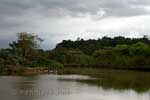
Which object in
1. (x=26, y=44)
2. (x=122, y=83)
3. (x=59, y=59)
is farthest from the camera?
(x=59, y=59)

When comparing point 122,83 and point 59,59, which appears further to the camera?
point 59,59

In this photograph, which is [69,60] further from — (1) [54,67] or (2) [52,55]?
(1) [54,67]

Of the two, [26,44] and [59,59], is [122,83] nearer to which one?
[26,44]

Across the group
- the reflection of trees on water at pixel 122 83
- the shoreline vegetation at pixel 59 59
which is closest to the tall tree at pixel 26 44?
the shoreline vegetation at pixel 59 59

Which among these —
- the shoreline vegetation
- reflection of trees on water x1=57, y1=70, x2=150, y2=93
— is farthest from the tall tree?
reflection of trees on water x1=57, y1=70, x2=150, y2=93

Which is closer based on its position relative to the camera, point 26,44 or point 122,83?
point 122,83

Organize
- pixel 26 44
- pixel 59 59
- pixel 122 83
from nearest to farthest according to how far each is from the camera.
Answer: pixel 122 83
pixel 26 44
pixel 59 59

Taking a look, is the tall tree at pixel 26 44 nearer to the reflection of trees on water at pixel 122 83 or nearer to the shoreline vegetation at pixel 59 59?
the shoreline vegetation at pixel 59 59

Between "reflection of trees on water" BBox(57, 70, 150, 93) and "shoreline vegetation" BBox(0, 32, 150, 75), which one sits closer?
"reflection of trees on water" BBox(57, 70, 150, 93)

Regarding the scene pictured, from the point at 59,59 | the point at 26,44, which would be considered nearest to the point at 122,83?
the point at 26,44

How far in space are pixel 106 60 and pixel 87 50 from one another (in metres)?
25.1

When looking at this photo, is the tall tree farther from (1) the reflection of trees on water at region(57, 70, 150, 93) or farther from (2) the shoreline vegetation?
(1) the reflection of trees on water at region(57, 70, 150, 93)

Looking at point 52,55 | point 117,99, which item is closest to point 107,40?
point 52,55

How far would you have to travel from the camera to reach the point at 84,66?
253 feet
